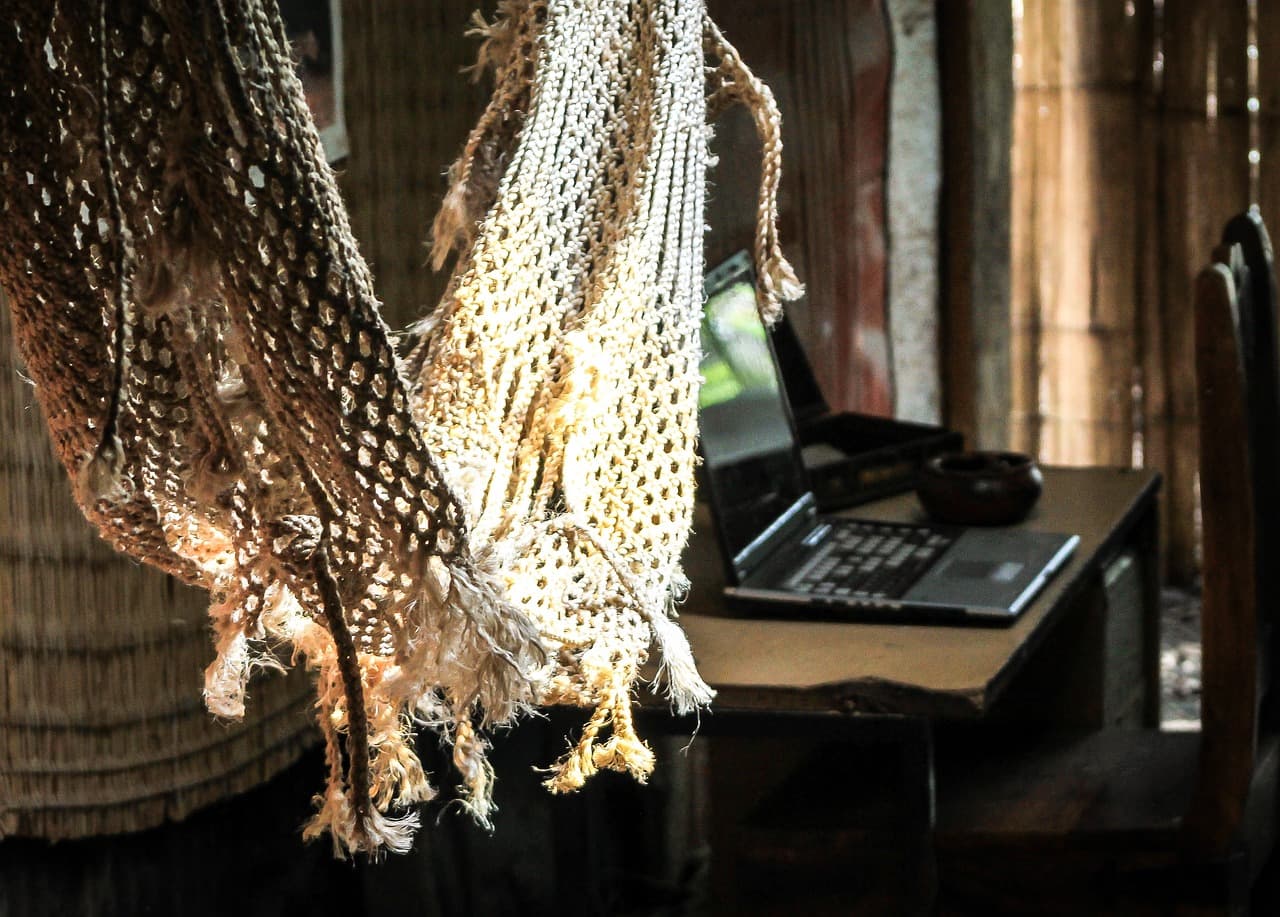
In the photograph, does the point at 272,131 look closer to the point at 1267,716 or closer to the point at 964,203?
the point at 1267,716

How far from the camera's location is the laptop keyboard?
1.31 m

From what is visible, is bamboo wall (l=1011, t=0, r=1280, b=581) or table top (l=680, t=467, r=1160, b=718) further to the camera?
bamboo wall (l=1011, t=0, r=1280, b=581)

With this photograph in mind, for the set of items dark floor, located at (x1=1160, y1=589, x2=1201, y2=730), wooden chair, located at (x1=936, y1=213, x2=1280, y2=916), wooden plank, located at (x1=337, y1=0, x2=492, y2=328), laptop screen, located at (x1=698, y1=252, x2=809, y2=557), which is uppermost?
wooden plank, located at (x1=337, y1=0, x2=492, y2=328)

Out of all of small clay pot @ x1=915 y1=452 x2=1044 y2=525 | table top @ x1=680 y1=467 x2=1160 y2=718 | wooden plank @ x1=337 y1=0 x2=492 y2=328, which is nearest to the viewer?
table top @ x1=680 y1=467 x2=1160 y2=718

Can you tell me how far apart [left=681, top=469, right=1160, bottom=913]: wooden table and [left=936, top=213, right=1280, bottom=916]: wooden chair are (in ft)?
0.48

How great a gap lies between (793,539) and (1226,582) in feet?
1.21

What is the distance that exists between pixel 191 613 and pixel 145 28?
695mm

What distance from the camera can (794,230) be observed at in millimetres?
1960

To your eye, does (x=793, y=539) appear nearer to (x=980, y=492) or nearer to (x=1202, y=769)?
(x=980, y=492)

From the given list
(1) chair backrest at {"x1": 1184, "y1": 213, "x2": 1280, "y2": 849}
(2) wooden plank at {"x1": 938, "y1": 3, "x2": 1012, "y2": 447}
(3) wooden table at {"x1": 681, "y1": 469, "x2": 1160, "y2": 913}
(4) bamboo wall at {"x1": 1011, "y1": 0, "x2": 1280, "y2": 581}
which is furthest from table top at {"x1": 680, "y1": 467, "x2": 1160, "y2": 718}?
(4) bamboo wall at {"x1": 1011, "y1": 0, "x2": 1280, "y2": 581}

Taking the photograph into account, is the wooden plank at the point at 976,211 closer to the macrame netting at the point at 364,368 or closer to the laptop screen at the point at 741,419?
the laptop screen at the point at 741,419

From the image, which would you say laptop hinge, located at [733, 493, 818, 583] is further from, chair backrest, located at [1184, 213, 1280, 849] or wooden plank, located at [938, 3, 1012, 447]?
wooden plank, located at [938, 3, 1012, 447]

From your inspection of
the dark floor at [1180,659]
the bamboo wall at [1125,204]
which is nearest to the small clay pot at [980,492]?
the dark floor at [1180,659]

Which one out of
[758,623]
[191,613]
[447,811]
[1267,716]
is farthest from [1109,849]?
[191,613]
